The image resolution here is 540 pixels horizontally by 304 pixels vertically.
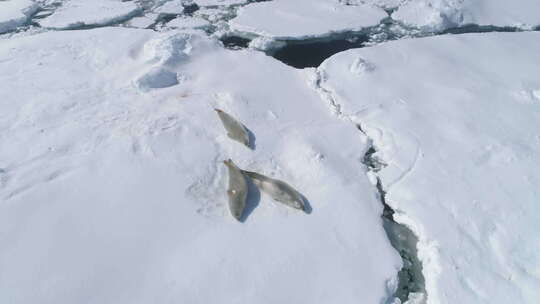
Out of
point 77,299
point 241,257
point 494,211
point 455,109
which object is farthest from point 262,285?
point 455,109

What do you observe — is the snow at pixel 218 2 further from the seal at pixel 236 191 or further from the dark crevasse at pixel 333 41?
the seal at pixel 236 191

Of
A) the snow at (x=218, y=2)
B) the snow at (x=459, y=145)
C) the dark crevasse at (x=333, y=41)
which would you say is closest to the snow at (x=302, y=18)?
the dark crevasse at (x=333, y=41)

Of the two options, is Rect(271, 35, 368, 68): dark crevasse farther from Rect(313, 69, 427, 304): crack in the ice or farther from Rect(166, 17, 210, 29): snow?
Rect(313, 69, 427, 304): crack in the ice

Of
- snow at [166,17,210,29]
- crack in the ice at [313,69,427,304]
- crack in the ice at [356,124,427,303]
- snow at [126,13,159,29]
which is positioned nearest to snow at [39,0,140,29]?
snow at [126,13,159,29]

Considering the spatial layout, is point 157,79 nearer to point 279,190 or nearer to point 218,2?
point 279,190

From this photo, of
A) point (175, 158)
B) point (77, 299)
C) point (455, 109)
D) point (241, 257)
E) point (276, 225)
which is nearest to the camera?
point (77, 299)

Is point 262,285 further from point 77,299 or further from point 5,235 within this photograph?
point 5,235

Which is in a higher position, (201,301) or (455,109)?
(455,109)
